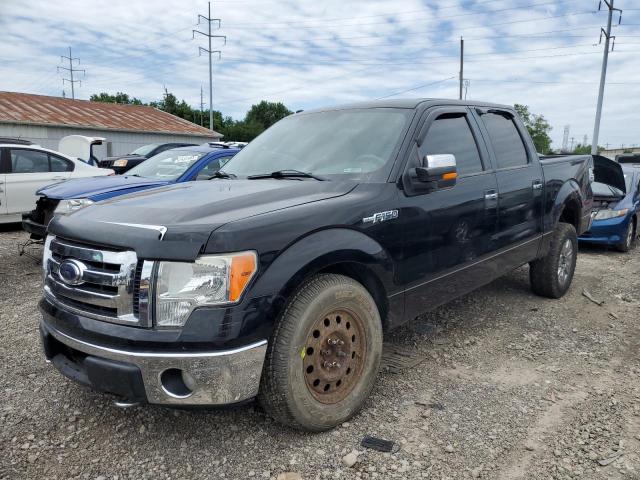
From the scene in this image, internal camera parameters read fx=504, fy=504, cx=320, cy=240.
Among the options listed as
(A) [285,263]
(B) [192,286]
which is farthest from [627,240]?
(B) [192,286]

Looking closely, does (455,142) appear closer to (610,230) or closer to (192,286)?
(192,286)

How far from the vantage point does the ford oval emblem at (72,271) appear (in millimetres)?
2439

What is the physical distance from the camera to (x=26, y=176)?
8.77 m

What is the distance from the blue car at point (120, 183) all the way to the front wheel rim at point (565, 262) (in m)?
3.71

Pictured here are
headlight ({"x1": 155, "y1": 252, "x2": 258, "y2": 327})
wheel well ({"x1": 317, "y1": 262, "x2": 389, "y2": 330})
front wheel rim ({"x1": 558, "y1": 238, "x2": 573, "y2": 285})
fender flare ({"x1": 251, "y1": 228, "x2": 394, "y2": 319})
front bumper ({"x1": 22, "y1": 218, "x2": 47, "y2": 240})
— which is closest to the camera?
headlight ({"x1": 155, "y1": 252, "x2": 258, "y2": 327})

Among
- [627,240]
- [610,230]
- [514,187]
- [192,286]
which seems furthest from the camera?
[627,240]

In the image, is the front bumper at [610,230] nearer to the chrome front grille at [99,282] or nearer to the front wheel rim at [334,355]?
the front wheel rim at [334,355]

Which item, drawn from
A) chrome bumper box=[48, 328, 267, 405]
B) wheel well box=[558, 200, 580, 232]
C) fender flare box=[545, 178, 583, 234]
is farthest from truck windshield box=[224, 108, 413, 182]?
wheel well box=[558, 200, 580, 232]

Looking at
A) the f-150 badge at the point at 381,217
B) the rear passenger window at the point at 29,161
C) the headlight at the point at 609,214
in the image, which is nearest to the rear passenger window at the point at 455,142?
the f-150 badge at the point at 381,217

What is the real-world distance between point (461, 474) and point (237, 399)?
1.14m

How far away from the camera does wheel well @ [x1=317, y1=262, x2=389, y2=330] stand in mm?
2799

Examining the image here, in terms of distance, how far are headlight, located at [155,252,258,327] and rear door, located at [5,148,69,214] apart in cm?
782

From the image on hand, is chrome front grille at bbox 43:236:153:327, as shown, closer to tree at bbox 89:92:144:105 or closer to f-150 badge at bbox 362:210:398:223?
A: f-150 badge at bbox 362:210:398:223

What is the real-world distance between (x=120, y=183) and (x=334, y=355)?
4.66m
